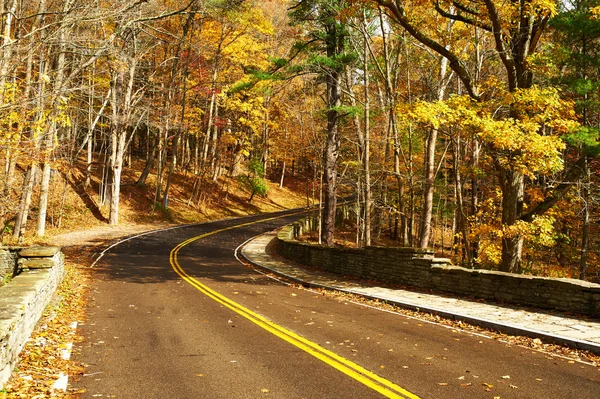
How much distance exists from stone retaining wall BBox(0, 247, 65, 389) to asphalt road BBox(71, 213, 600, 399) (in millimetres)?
812

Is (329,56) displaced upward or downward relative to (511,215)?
upward

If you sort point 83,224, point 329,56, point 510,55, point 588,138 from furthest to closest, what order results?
1. point 83,224
2. point 329,56
3. point 510,55
4. point 588,138

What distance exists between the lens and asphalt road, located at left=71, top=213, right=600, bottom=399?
206 inches

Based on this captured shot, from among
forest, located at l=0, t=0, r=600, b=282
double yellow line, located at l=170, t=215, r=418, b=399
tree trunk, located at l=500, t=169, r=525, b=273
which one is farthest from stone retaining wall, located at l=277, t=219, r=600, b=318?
double yellow line, located at l=170, t=215, r=418, b=399

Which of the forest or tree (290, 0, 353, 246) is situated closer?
the forest

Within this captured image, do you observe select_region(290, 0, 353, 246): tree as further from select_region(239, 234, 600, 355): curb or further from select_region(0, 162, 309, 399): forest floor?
select_region(0, 162, 309, 399): forest floor

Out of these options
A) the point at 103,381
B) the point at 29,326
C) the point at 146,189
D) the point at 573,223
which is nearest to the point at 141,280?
the point at 29,326

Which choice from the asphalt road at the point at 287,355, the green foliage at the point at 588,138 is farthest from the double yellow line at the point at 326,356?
the green foliage at the point at 588,138

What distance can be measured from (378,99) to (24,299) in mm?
23848

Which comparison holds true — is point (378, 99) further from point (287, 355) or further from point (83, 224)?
point (287, 355)

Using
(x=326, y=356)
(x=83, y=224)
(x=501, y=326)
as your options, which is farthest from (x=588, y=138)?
(x=83, y=224)

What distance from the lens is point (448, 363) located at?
6211 mm

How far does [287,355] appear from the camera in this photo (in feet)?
21.3

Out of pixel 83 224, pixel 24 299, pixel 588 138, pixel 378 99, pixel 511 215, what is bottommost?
pixel 24 299
